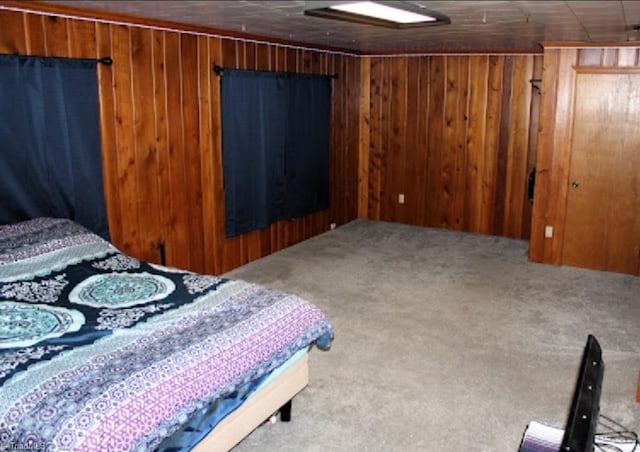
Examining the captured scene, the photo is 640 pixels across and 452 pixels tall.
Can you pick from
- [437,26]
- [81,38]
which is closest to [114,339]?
[81,38]

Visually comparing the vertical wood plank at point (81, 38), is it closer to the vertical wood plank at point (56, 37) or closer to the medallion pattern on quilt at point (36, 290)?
the vertical wood plank at point (56, 37)

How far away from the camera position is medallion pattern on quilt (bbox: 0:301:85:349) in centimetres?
249

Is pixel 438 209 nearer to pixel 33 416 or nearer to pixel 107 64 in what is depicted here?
pixel 107 64

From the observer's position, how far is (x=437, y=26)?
3.98 metres

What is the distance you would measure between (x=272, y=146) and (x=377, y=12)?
2.64 meters

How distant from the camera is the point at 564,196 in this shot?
540 centimetres

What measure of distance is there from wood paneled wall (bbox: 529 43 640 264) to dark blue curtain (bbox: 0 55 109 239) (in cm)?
379

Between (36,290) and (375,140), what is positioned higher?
(375,140)

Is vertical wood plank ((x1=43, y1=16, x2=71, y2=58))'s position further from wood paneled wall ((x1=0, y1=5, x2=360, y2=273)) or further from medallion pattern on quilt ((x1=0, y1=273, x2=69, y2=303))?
medallion pattern on quilt ((x1=0, y1=273, x2=69, y2=303))

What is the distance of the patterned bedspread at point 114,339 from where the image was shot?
1.96 m

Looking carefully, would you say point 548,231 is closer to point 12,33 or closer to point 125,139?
point 125,139

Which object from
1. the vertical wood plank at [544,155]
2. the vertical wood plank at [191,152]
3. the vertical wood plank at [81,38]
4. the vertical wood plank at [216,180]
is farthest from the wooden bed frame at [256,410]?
the vertical wood plank at [544,155]

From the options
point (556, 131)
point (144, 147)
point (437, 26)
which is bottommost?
point (144, 147)

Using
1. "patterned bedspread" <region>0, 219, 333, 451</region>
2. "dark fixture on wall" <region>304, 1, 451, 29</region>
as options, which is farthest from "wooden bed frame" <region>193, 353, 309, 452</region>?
"dark fixture on wall" <region>304, 1, 451, 29</region>
